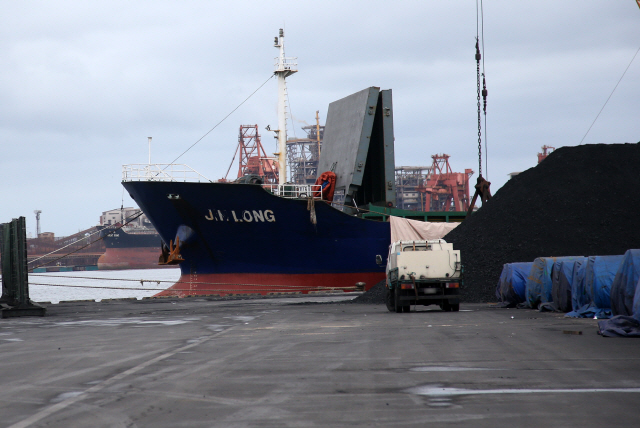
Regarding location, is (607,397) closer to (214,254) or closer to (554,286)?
(554,286)

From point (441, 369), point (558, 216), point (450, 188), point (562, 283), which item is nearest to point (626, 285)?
point (562, 283)

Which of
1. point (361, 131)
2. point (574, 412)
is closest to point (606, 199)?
point (361, 131)

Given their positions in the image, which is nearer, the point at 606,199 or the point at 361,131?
the point at 606,199

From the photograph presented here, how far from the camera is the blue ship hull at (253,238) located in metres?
34.0

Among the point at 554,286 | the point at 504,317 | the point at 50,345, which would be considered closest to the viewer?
the point at 50,345

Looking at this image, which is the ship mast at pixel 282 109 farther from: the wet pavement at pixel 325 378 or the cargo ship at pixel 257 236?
the wet pavement at pixel 325 378

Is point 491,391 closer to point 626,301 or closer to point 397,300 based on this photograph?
point 626,301

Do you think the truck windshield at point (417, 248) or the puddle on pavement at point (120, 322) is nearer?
the puddle on pavement at point (120, 322)

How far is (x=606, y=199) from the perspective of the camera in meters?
31.8

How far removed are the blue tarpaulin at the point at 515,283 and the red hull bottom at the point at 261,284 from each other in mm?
13704

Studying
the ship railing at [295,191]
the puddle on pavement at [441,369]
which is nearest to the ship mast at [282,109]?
the ship railing at [295,191]

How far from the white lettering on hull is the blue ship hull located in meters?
0.05

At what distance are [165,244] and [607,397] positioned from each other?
32039 millimetres

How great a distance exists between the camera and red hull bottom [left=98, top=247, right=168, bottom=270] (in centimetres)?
13000
